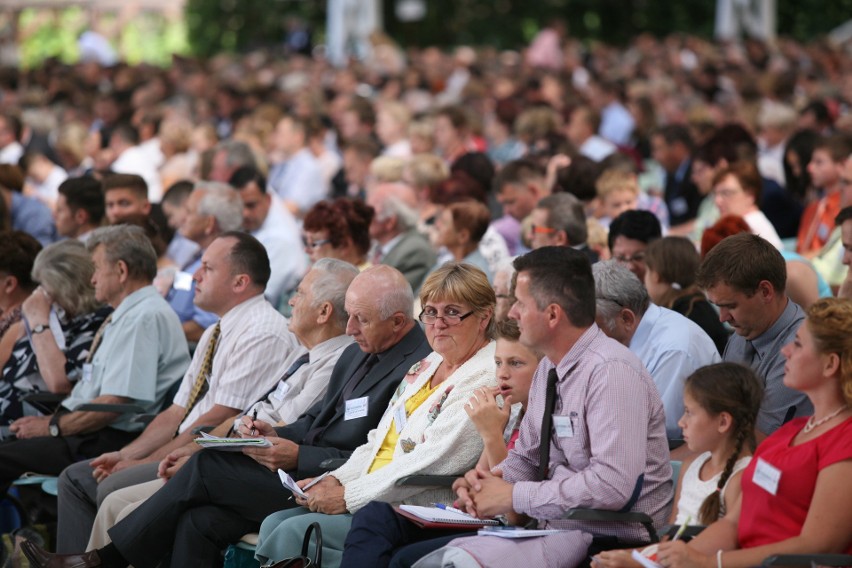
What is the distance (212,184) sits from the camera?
735cm

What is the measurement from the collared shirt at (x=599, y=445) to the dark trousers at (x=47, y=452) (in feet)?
8.48

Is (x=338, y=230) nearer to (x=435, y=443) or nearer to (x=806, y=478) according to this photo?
(x=435, y=443)

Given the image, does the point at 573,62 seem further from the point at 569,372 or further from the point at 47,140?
the point at 569,372

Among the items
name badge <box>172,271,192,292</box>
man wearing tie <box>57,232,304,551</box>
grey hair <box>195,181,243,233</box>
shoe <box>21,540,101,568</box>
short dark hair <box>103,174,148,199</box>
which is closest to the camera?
shoe <box>21,540,101,568</box>

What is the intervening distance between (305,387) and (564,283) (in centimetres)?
178

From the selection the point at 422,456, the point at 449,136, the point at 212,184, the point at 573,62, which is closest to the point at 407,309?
the point at 422,456

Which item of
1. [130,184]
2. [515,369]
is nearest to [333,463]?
[515,369]

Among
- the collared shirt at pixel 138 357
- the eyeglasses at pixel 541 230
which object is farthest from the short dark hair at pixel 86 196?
the eyeglasses at pixel 541 230

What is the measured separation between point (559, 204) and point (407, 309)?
71.0 inches

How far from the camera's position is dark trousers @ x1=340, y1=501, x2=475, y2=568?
4109 millimetres

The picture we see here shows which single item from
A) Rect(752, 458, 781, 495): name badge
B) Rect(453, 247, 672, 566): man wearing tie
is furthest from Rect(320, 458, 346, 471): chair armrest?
Rect(752, 458, 781, 495): name badge

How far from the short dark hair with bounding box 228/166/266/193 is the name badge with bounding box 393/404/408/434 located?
357 centimetres

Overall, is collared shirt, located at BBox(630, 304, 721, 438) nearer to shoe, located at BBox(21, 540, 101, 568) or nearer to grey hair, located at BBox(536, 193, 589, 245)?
grey hair, located at BBox(536, 193, 589, 245)

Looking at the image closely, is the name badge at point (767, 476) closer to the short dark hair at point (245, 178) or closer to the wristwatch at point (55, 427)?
the wristwatch at point (55, 427)
